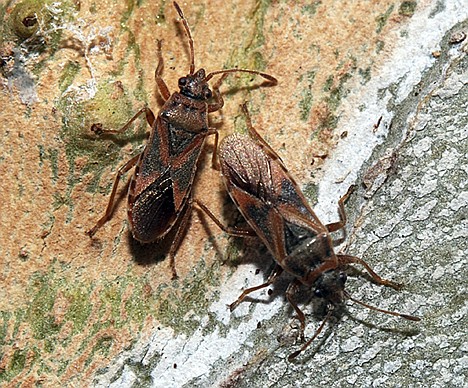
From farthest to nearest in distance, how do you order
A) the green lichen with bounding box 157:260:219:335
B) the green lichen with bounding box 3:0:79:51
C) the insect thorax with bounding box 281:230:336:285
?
the insect thorax with bounding box 281:230:336:285, the green lichen with bounding box 157:260:219:335, the green lichen with bounding box 3:0:79:51

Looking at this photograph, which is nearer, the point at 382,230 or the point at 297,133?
the point at 382,230

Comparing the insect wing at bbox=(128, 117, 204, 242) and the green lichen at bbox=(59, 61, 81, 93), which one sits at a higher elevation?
the green lichen at bbox=(59, 61, 81, 93)

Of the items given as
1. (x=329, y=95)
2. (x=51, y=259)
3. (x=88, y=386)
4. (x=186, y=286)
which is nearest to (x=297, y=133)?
(x=329, y=95)

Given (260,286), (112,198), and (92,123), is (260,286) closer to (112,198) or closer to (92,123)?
(112,198)

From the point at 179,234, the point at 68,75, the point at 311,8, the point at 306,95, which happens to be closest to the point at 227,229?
the point at 179,234

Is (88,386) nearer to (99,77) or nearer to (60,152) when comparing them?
(60,152)

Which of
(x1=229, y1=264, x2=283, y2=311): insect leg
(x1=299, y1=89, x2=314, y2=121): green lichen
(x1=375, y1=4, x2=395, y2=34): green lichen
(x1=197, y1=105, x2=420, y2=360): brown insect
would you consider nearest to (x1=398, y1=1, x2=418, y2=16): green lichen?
(x1=375, y1=4, x2=395, y2=34): green lichen

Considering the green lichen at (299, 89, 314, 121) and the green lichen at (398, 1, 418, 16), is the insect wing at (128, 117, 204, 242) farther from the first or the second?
the green lichen at (398, 1, 418, 16)
